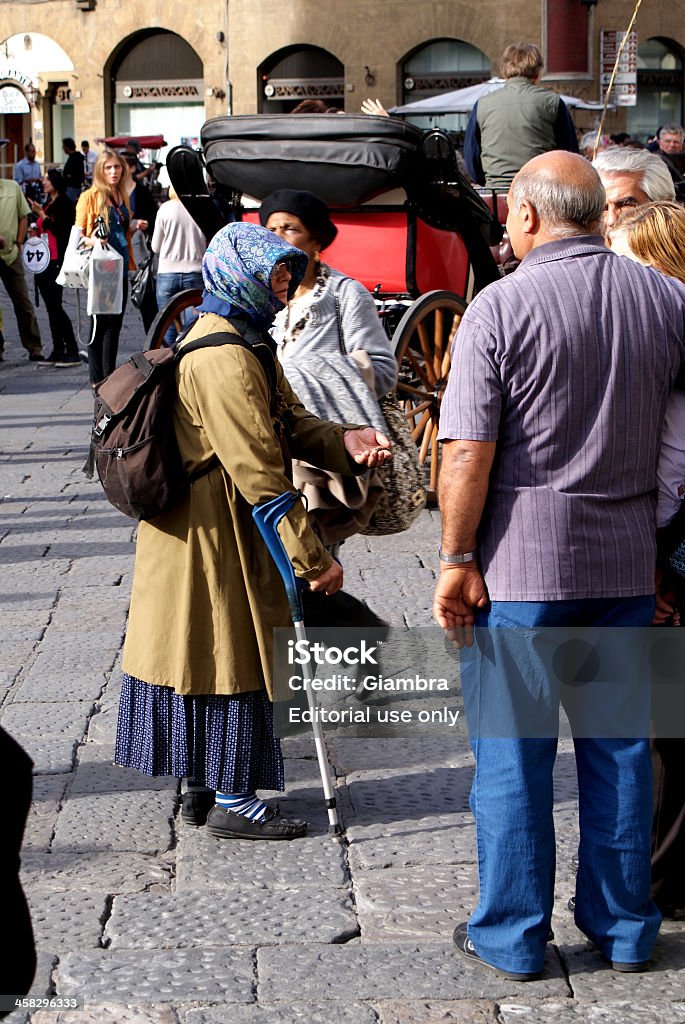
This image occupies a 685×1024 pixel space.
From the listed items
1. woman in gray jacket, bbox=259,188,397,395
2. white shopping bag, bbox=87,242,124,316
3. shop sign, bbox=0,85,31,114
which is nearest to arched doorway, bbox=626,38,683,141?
shop sign, bbox=0,85,31,114

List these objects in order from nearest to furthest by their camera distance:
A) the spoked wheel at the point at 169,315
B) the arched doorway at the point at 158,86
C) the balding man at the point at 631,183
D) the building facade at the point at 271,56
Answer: the balding man at the point at 631,183 < the spoked wheel at the point at 169,315 < the building facade at the point at 271,56 < the arched doorway at the point at 158,86

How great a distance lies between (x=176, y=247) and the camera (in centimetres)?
1102

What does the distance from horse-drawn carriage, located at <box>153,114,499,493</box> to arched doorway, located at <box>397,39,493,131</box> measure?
29.8m

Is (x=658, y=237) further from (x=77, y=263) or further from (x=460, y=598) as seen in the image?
(x=77, y=263)

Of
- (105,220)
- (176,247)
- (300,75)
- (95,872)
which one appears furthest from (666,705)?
(300,75)

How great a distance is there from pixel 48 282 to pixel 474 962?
11.3m

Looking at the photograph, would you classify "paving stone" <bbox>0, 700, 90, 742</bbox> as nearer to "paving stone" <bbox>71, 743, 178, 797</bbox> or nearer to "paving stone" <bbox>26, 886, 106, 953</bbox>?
"paving stone" <bbox>71, 743, 178, 797</bbox>

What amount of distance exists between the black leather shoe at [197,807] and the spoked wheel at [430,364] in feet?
11.8

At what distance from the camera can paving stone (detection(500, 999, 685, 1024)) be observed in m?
3.01

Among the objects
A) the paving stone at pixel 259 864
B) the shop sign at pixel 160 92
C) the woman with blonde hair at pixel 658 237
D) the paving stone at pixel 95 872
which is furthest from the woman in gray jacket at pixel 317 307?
the shop sign at pixel 160 92

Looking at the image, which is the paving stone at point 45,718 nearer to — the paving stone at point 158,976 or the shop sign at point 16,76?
the paving stone at point 158,976

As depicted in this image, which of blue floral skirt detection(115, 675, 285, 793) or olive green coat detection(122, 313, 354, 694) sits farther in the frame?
blue floral skirt detection(115, 675, 285, 793)

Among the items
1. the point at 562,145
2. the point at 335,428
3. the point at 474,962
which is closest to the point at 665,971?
the point at 474,962

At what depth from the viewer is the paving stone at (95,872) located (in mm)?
3637
